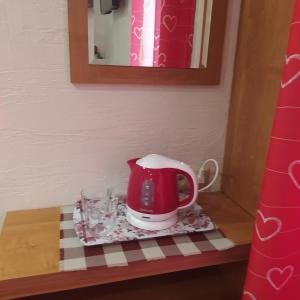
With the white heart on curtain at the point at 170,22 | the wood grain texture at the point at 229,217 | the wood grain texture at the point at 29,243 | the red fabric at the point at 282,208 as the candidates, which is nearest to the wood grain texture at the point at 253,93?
the wood grain texture at the point at 229,217

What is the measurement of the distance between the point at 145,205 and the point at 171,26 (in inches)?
24.4

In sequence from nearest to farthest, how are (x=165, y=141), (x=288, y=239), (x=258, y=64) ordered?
1. (x=288, y=239)
2. (x=258, y=64)
3. (x=165, y=141)

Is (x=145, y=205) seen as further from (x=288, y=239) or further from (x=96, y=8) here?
(x=96, y=8)

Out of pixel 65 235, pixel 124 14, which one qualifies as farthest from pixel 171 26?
pixel 65 235

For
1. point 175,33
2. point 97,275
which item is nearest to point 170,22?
point 175,33

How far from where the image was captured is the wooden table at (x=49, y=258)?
0.76 m

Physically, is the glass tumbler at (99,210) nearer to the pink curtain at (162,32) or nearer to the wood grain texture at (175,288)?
the wood grain texture at (175,288)

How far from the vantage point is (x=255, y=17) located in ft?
3.39

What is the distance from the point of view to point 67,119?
41.2 inches

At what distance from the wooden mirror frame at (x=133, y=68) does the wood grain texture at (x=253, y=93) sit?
0.28ft

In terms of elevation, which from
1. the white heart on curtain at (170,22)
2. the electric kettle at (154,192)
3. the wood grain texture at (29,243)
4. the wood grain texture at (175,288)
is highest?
the white heart on curtain at (170,22)

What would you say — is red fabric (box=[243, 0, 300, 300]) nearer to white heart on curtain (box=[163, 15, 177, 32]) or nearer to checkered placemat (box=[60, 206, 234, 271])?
checkered placemat (box=[60, 206, 234, 271])

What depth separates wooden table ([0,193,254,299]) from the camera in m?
0.76

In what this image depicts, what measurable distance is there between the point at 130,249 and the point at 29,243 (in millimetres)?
292
